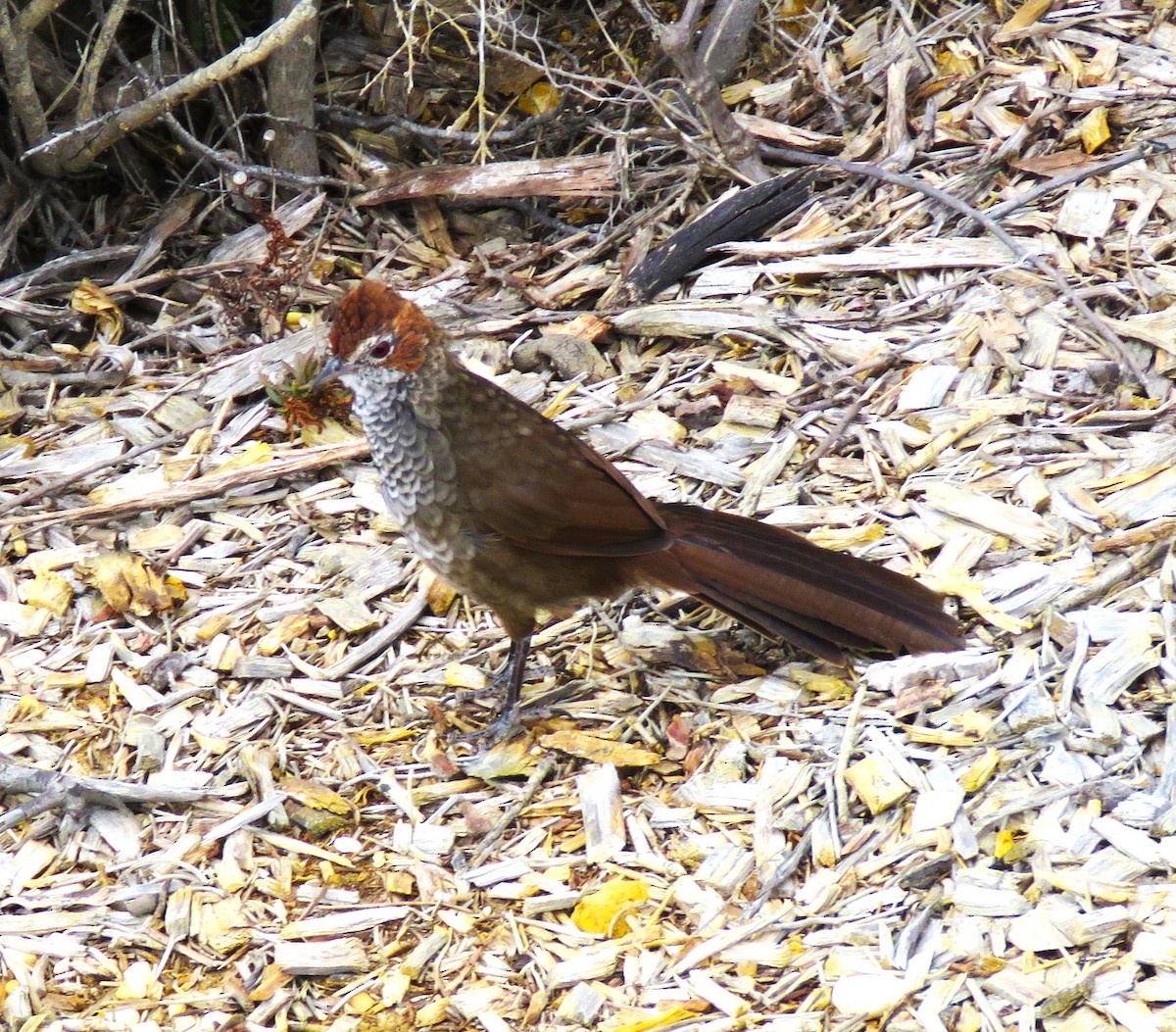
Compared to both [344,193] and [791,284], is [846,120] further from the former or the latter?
[344,193]

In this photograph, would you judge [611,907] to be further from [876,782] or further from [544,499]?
[544,499]

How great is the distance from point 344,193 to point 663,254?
1581mm

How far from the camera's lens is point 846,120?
19.1 ft

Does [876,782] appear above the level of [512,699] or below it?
above

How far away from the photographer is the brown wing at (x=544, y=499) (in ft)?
14.2

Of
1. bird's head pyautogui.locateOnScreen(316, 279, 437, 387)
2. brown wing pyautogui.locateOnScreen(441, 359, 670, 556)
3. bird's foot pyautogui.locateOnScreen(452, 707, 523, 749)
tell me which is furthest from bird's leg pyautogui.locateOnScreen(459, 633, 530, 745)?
bird's head pyautogui.locateOnScreen(316, 279, 437, 387)

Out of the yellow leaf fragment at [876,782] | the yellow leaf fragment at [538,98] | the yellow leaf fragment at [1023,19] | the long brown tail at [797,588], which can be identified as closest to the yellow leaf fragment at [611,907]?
the yellow leaf fragment at [876,782]

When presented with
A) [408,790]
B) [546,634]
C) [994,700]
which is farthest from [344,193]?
[994,700]

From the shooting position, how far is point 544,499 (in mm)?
4328

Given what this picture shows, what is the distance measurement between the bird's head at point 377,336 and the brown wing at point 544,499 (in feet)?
0.69

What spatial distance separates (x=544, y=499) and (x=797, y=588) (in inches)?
32.5

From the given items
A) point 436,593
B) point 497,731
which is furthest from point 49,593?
point 497,731

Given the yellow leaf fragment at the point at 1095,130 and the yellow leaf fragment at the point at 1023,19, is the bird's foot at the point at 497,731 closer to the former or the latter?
the yellow leaf fragment at the point at 1095,130

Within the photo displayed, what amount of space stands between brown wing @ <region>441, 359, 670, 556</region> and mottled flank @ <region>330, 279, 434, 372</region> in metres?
0.22
